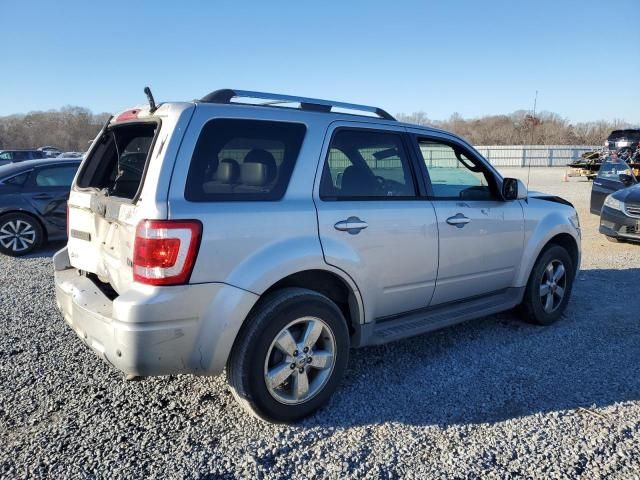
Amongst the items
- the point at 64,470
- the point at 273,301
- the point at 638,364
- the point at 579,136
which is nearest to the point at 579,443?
the point at 638,364

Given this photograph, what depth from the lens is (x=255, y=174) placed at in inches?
117

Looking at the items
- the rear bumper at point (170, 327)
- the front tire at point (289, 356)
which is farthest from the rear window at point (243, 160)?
the front tire at point (289, 356)

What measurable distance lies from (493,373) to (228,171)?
2449mm

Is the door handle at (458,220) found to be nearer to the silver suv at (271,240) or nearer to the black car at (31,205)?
the silver suv at (271,240)

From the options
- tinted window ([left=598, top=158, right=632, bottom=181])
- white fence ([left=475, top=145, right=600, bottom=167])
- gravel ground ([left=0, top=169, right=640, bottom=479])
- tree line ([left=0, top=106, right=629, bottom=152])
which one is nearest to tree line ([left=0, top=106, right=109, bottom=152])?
tree line ([left=0, top=106, right=629, bottom=152])

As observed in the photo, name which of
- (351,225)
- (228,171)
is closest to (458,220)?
(351,225)

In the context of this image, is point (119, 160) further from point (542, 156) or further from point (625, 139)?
point (542, 156)

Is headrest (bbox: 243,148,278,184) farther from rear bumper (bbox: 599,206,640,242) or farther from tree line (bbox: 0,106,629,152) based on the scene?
tree line (bbox: 0,106,629,152)

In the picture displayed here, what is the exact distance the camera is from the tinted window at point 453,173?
3.88 metres

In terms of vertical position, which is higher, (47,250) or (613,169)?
(613,169)

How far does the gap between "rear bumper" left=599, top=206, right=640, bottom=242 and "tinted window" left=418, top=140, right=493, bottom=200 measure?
549 cm

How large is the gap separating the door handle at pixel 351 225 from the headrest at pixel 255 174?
0.53 metres

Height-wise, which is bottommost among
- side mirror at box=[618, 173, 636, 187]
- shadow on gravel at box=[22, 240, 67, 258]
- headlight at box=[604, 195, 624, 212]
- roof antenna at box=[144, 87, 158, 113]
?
shadow on gravel at box=[22, 240, 67, 258]

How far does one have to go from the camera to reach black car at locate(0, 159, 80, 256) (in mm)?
8055
